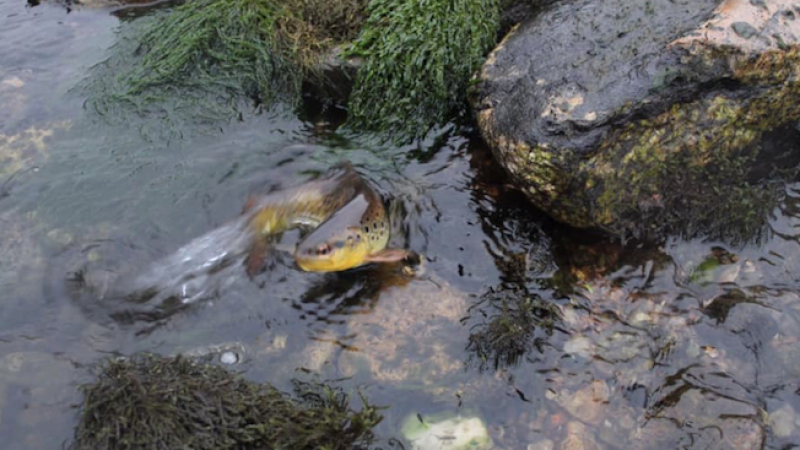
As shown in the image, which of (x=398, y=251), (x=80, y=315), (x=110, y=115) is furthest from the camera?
(x=110, y=115)

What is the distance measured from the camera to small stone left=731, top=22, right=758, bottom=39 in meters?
4.86

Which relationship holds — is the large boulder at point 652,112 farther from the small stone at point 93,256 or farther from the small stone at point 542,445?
the small stone at point 93,256

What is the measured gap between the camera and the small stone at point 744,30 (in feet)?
15.9

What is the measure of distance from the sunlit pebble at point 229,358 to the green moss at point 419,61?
8.33 ft

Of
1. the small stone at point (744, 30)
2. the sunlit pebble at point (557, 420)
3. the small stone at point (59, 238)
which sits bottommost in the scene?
the sunlit pebble at point (557, 420)

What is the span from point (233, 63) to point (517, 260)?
135 inches

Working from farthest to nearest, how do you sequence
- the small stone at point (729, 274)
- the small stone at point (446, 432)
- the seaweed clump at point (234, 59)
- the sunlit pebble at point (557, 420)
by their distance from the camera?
the seaweed clump at point (234, 59) → the small stone at point (729, 274) → the sunlit pebble at point (557, 420) → the small stone at point (446, 432)

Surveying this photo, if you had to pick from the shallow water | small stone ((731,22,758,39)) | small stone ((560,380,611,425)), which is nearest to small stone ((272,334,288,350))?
the shallow water

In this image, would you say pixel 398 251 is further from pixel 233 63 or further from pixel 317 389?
pixel 233 63

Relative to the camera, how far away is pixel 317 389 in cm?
447

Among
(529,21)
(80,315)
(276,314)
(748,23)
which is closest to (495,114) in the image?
(529,21)

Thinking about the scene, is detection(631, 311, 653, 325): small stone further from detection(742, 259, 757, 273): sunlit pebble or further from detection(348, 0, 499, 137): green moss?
detection(348, 0, 499, 137): green moss

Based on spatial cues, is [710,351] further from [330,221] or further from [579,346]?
[330,221]

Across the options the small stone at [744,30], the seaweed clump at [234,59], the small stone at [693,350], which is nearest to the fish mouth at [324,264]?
the seaweed clump at [234,59]
